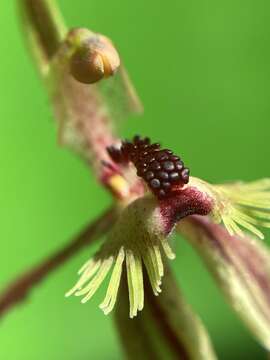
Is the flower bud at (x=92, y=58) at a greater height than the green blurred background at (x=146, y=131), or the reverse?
the green blurred background at (x=146, y=131)

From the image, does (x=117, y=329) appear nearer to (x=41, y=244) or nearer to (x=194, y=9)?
(x=41, y=244)

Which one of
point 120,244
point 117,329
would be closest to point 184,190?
point 120,244

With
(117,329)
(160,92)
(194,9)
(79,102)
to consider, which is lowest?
(117,329)

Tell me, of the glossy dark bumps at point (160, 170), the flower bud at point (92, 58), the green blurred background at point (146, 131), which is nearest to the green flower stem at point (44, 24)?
the flower bud at point (92, 58)

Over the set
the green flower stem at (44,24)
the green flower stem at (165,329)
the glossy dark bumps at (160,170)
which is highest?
the green flower stem at (44,24)

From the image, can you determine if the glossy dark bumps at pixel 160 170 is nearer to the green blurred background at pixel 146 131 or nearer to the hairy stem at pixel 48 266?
the hairy stem at pixel 48 266

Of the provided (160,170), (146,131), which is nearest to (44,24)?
(160,170)

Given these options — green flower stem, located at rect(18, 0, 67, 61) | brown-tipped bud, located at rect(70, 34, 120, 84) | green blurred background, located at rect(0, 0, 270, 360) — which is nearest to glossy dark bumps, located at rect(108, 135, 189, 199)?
brown-tipped bud, located at rect(70, 34, 120, 84)

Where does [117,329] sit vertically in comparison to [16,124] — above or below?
below
